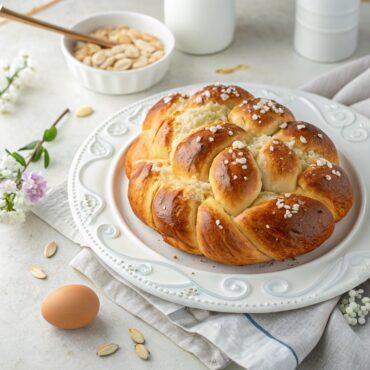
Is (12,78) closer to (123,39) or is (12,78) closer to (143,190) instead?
(123,39)

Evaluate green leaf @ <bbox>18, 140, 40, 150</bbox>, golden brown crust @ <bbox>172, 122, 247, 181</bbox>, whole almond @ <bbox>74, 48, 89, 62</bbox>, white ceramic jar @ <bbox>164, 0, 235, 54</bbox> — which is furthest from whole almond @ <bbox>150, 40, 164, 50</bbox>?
golden brown crust @ <bbox>172, 122, 247, 181</bbox>

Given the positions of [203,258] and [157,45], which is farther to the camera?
[157,45]

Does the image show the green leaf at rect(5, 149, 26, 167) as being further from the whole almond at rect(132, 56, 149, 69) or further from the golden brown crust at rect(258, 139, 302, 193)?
the golden brown crust at rect(258, 139, 302, 193)

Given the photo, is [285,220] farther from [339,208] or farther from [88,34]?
[88,34]

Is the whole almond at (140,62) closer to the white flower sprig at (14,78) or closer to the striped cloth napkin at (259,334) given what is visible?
the white flower sprig at (14,78)

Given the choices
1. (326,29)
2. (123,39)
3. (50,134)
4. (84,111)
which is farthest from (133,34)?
(326,29)
